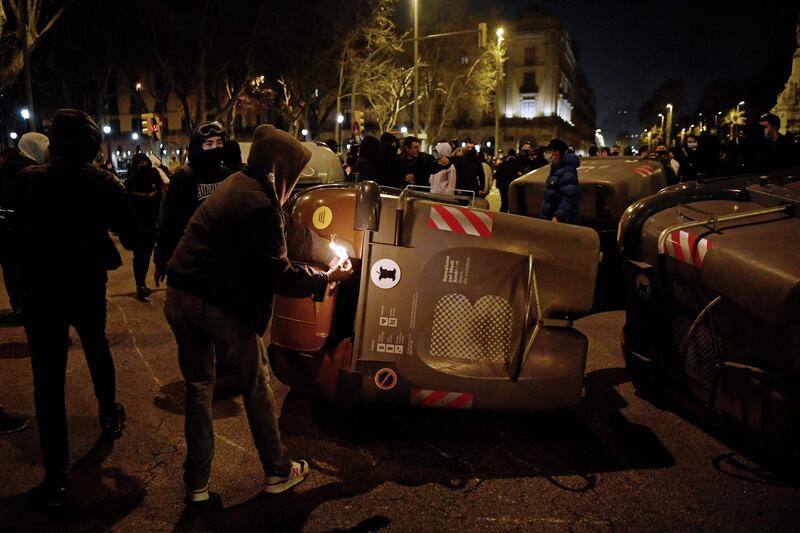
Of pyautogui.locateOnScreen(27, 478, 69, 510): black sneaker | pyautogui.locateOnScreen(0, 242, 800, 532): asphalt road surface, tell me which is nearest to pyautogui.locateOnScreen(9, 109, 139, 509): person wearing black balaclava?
pyautogui.locateOnScreen(27, 478, 69, 510): black sneaker

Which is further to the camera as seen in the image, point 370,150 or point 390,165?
point 390,165

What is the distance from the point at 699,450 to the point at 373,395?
1.98 metres

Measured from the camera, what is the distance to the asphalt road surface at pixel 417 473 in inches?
124

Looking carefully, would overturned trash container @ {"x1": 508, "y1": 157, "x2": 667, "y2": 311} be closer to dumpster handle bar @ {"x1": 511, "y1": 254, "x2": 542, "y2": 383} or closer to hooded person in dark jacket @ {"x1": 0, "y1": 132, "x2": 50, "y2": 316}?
dumpster handle bar @ {"x1": 511, "y1": 254, "x2": 542, "y2": 383}

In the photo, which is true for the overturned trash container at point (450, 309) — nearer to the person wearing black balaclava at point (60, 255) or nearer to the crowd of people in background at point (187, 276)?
the crowd of people in background at point (187, 276)

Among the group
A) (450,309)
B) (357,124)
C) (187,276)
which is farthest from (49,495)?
(357,124)

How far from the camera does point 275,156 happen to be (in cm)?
312

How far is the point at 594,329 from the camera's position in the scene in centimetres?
673

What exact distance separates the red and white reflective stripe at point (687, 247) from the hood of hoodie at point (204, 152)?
322 centimetres

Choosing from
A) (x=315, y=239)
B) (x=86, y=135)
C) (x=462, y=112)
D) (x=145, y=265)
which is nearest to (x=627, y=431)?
(x=315, y=239)

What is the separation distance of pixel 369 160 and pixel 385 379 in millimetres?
→ 5426

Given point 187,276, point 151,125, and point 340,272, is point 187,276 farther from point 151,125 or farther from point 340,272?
point 151,125

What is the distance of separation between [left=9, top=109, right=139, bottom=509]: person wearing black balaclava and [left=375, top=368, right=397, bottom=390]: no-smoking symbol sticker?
1.66 m

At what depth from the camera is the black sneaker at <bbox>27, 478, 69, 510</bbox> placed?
10.5 feet
